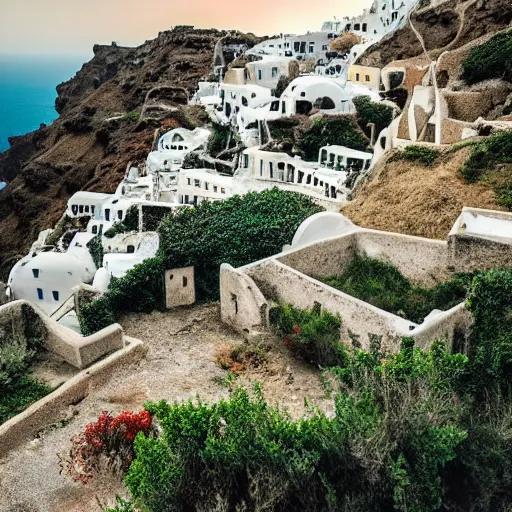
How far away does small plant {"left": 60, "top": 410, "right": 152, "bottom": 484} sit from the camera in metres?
9.92

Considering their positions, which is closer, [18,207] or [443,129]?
[443,129]

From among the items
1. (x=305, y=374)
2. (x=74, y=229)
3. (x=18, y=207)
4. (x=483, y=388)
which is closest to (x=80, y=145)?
(x=18, y=207)

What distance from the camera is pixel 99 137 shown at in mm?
57250

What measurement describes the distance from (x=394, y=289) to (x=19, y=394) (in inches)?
381

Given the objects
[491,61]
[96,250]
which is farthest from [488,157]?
[96,250]

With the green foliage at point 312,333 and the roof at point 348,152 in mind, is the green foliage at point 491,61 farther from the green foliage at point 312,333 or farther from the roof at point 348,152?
the green foliage at point 312,333

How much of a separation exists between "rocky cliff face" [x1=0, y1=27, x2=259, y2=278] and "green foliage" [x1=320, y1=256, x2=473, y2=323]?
2628 cm

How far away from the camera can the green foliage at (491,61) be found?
2928 centimetres

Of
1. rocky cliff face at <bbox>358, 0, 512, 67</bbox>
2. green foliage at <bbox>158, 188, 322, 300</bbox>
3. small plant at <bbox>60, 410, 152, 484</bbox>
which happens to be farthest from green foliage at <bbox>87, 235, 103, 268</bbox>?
rocky cliff face at <bbox>358, 0, 512, 67</bbox>

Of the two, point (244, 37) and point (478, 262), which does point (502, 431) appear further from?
point (244, 37)

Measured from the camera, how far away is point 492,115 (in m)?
25.7

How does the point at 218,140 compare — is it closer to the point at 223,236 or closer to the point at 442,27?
the point at 442,27

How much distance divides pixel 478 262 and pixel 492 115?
44.1 feet

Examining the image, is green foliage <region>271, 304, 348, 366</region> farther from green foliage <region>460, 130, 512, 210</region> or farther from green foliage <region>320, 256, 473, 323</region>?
green foliage <region>460, 130, 512, 210</region>
